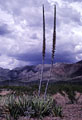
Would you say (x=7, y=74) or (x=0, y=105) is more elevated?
(x=7, y=74)

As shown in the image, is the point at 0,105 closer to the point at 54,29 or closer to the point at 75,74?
the point at 54,29

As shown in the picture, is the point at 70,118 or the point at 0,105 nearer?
the point at 70,118

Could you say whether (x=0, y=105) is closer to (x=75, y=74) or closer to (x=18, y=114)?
(x=18, y=114)

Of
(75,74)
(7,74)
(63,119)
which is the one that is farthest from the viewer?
(7,74)

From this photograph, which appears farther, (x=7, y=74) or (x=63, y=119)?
(x=7, y=74)

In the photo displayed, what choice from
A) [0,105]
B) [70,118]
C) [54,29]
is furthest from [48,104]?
[54,29]

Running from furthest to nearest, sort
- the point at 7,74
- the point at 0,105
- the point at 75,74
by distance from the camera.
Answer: the point at 7,74, the point at 75,74, the point at 0,105

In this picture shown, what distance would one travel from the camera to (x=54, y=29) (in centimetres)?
1289

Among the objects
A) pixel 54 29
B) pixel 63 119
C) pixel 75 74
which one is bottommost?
pixel 63 119

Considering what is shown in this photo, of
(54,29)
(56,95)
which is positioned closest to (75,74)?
(56,95)

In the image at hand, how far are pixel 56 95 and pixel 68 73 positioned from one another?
105472 mm

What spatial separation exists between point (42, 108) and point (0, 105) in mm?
2488

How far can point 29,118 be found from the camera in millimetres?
10594

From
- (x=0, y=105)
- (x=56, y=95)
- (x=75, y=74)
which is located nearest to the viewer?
(x=0, y=105)
